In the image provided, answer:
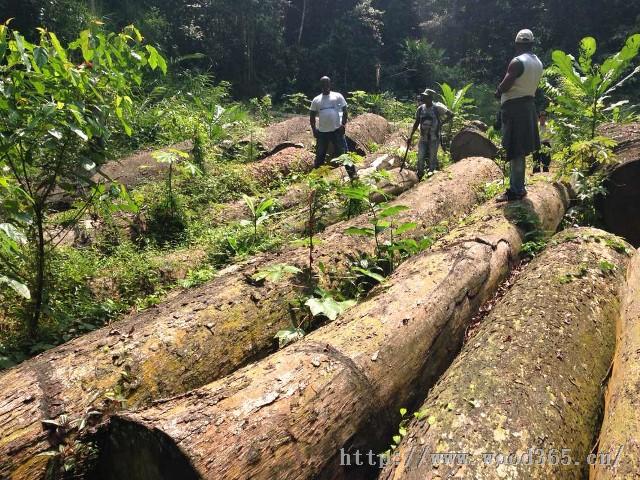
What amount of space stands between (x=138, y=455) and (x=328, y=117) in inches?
260

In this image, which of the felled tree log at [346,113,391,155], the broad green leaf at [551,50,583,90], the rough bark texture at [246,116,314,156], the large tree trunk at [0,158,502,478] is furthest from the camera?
the felled tree log at [346,113,391,155]

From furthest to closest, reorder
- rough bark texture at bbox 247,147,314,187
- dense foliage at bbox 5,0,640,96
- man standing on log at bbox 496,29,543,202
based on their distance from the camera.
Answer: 1. dense foliage at bbox 5,0,640,96
2. rough bark texture at bbox 247,147,314,187
3. man standing on log at bbox 496,29,543,202

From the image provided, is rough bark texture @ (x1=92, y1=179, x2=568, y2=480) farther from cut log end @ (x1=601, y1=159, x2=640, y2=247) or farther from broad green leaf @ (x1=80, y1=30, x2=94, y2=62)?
cut log end @ (x1=601, y1=159, x2=640, y2=247)

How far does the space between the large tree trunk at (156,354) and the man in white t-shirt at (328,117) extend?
4166 mm

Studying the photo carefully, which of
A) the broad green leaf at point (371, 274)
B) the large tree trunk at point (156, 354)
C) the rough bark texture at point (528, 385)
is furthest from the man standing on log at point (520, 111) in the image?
the large tree trunk at point (156, 354)

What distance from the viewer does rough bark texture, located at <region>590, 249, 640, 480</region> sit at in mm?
2025

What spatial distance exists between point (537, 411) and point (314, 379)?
1.13m

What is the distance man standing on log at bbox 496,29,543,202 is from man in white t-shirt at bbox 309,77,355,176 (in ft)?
9.92

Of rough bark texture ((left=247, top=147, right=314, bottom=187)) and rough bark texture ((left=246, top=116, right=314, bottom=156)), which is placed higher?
rough bark texture ((left=246, top=116, right=314, bottom=156))

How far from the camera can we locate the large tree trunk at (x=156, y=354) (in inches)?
95.1

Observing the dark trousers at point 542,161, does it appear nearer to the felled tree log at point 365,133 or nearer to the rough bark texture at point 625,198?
the rough bark texture at point 625,198

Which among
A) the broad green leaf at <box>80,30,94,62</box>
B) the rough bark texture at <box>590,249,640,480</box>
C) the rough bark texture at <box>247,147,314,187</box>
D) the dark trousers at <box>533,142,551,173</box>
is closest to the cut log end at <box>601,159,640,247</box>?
the dark trousers at <box>533,142,551,173</box>

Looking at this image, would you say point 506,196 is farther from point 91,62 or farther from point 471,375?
point 91,62

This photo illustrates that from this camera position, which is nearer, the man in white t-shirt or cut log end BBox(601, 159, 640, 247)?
cut log end BBox(601, 159, 640, 247)
